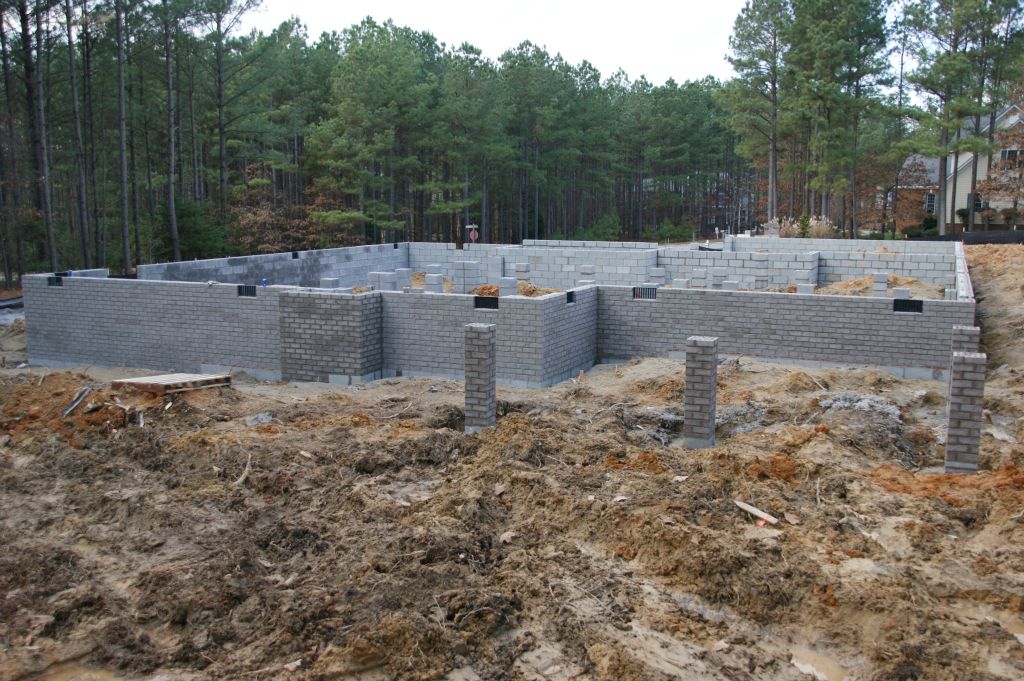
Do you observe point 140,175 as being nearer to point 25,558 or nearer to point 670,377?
point 670,377

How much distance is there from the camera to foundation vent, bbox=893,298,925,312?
12.1 metres

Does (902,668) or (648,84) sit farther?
(648,84)

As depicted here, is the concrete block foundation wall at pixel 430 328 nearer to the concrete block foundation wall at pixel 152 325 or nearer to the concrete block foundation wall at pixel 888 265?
the concrete block foundation wall at pixel 152 325

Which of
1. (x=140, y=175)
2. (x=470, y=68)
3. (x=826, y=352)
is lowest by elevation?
(x=826, y=352)

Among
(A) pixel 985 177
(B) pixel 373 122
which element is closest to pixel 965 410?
(B) pixel 373 122

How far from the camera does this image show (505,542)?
6914 millimetres

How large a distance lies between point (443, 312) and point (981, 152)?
27.6m

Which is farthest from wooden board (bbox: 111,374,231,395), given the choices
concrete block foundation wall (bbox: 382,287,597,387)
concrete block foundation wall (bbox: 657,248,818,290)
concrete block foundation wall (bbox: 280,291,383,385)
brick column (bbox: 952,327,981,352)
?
concrete block foundation wall (bbox: 657,248,818,290)

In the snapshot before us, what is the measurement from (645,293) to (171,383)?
6593 millimetres

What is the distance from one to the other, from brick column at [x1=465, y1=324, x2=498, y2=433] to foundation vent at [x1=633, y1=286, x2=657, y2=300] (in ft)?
14.5

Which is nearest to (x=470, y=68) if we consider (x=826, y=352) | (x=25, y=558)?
(x=826, y=352)

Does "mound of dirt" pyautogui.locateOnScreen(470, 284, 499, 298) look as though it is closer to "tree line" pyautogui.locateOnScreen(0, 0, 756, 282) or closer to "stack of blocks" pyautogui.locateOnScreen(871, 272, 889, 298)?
"stack of blocks" pyautogui.locateOnScreen(871, 272, 889, 298)

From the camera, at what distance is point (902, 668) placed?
5262mm

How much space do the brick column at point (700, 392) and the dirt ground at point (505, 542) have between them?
1.10 ft
